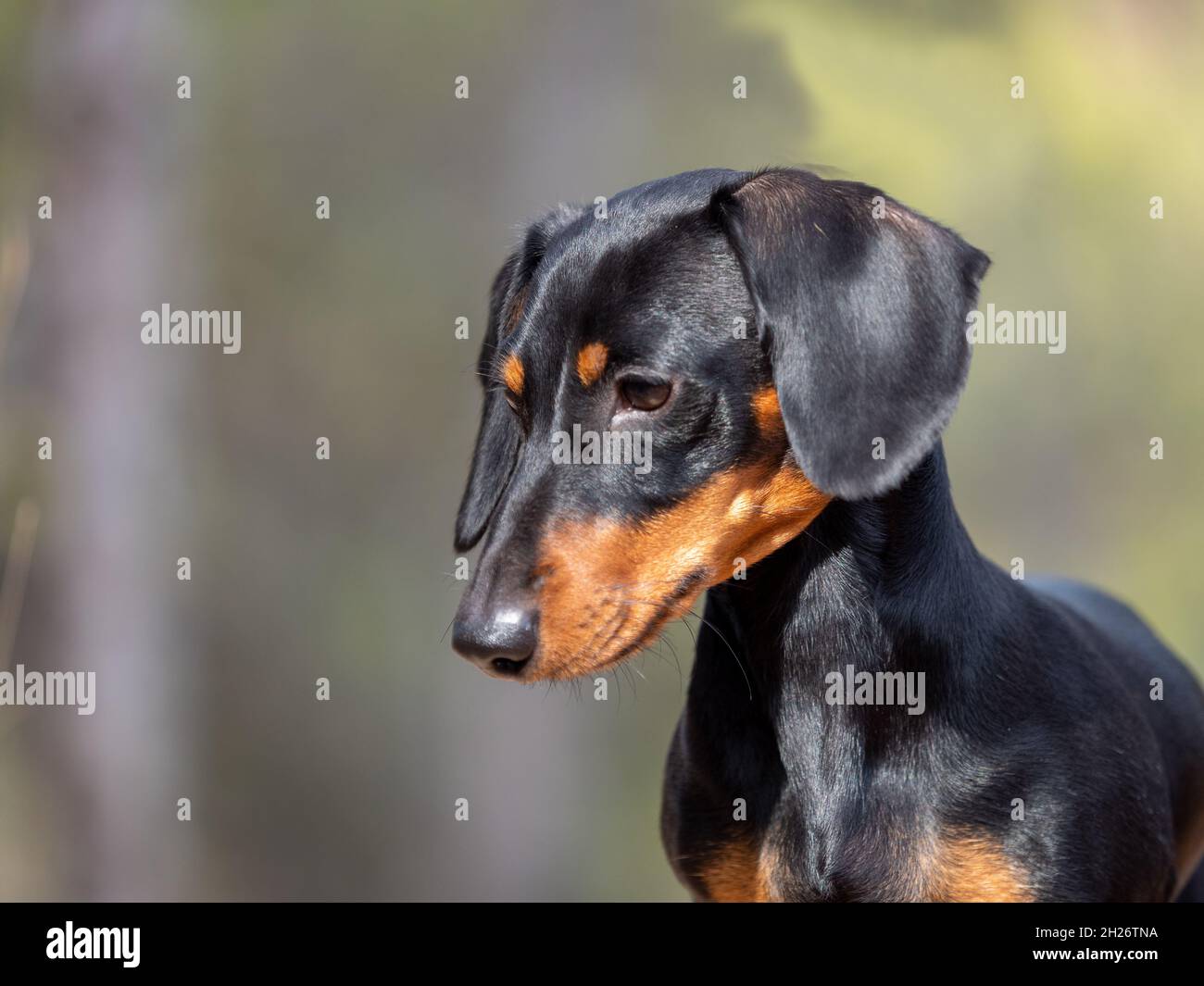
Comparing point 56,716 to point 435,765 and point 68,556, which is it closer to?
point 68,556

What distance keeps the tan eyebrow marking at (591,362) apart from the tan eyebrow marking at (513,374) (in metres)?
0.21

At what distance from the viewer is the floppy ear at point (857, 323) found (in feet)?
9.08

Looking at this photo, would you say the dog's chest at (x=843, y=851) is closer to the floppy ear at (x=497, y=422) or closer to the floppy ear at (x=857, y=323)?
the floppy ear at (x=857, y=323)

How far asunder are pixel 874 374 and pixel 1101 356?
582 cm

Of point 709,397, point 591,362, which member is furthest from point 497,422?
point 709,397

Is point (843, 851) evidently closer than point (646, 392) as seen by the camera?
No

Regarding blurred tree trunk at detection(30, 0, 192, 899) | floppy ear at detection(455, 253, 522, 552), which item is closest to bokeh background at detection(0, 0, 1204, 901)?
blurred tree trunk at detection(30, 0, 192, 899)

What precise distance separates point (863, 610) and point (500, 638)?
2.99ft

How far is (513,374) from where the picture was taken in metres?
3.07

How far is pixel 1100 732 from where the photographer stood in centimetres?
320

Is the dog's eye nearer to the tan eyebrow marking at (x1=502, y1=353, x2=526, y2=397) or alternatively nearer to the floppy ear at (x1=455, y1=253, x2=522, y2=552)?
the tan eyebrow marking at (x1=502, y1=353, x2=526, y2=397)

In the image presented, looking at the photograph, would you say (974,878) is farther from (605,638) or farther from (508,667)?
(508,667)

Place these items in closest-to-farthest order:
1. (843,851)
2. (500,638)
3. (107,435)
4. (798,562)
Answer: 1. (500,638)
2. (843,851)
3. (798,562)
4. (107,435)

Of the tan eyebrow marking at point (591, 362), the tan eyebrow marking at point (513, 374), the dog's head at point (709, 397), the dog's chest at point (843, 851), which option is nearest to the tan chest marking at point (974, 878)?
the dog's chest at point (843, 851)
